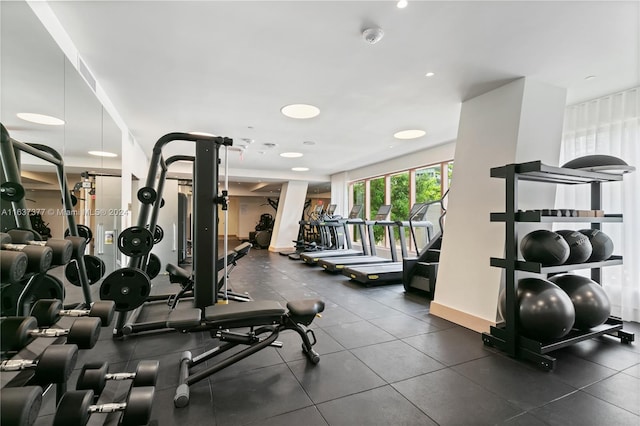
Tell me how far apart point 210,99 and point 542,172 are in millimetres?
3733

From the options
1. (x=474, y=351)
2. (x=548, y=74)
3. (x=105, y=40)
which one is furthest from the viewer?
(x=548, y=74)

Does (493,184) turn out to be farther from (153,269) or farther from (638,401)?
(153,269)

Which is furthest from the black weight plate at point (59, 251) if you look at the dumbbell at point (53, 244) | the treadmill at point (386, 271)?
the treadmill at point (386, 271)

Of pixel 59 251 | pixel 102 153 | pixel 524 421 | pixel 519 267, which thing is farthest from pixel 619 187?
pixel 102 153

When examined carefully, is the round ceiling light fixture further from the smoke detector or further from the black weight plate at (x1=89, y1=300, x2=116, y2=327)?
the black weight plate at (x1=89, y1=300, x2=116, y2=327)

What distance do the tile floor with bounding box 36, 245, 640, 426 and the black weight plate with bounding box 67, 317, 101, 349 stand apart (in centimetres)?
67

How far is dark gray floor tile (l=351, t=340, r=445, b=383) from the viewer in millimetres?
2346

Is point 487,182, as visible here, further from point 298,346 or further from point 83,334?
point 83,334

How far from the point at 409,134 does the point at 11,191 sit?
205 inches

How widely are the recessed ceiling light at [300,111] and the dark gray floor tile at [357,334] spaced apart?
287cm

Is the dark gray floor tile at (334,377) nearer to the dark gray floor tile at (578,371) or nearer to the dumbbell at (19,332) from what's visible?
the dark gray floor tile at (578,371)

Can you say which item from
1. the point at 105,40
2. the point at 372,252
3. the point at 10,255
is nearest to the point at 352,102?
the point at 105,40

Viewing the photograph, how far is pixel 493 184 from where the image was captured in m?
3.26

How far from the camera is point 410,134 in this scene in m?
5.40
